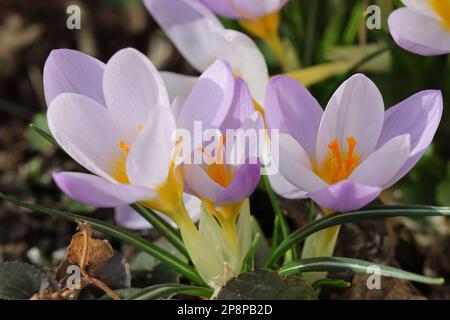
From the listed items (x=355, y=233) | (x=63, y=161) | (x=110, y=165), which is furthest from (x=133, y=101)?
(x=63, y=161)

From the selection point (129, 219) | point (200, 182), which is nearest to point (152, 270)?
point (129, 219)

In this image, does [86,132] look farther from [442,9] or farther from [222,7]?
[442,9]

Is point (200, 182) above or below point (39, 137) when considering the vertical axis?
below

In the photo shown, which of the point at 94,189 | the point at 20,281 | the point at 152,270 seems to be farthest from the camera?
the point at 152,270

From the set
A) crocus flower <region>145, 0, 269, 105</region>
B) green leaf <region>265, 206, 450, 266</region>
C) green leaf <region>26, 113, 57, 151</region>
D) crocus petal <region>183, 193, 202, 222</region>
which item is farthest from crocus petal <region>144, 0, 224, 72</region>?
green leaf <region>26, 113, 57, 151</region>

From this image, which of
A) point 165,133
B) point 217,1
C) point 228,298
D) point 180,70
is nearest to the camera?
point 165,133

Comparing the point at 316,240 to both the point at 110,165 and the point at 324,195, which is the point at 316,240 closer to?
the point at 324,195

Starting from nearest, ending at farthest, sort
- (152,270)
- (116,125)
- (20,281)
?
(116,125) < (20,281) < (152,270)

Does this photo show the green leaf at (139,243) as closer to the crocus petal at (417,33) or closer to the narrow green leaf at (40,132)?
the narrow green leaf at (40,132)
